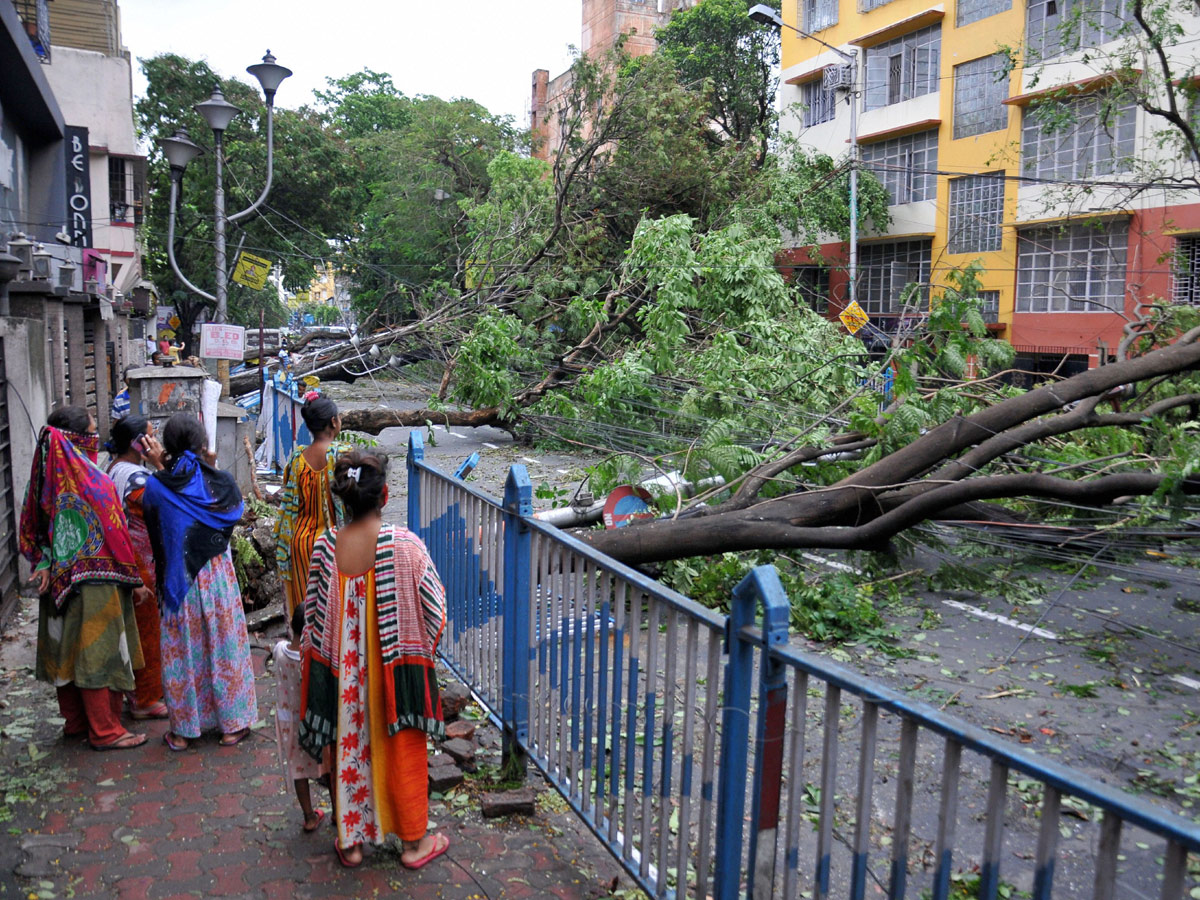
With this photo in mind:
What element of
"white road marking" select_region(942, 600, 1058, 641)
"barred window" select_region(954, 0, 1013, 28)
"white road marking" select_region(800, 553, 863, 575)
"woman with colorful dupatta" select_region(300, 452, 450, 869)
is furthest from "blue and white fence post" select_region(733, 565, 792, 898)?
"barred window" select_region(954, 0, 1013, 28)

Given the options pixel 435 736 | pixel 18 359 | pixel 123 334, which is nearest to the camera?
pixel 435 736

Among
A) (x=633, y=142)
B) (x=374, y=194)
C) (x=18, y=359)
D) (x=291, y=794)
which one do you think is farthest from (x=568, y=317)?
(x=374, y=194)

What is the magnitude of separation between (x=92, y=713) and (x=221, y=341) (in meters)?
9.42

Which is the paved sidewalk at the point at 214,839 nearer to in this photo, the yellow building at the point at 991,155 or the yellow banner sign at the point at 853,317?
the yellow banner sign at the point at 853,317

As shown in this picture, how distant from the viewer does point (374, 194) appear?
111 ft

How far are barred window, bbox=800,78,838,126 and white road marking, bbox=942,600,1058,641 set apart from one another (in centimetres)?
2228

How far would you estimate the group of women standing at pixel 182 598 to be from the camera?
10.9 ft

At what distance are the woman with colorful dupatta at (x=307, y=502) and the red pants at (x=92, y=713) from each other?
928 millimetres

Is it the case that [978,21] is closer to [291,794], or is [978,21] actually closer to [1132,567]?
[1132,567]

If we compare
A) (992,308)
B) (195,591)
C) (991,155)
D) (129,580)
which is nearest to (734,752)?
(195,591)

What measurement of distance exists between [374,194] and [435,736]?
32754 mm

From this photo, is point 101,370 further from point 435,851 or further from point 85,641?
A: point 435,851

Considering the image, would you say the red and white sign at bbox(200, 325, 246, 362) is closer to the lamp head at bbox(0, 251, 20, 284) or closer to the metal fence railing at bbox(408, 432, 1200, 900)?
the lamp head at bbox(0, 251, 20, 284)

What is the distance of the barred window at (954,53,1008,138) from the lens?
2225 cm
